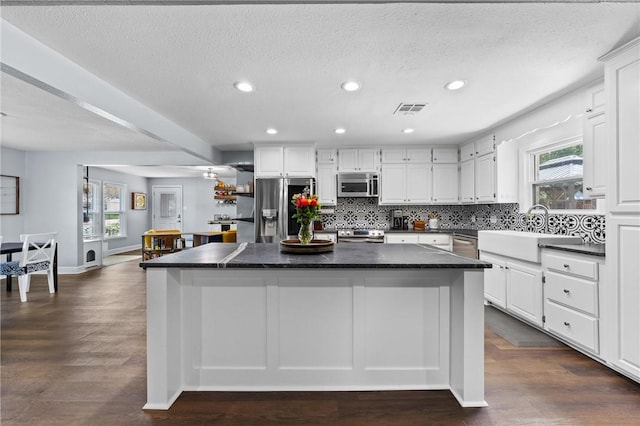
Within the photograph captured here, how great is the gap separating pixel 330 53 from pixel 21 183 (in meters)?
6.66

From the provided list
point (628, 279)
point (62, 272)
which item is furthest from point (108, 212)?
point (628, 279)

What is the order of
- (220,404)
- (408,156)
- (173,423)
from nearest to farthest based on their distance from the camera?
1. (173,423)
2. (220,404)
3. (408,156)

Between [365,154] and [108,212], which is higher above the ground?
[365,154]

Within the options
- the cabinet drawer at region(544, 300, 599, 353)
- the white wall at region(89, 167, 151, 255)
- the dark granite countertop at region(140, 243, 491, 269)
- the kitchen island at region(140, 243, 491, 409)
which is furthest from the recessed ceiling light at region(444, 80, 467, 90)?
the white wall at region(89, 167, 151, 255)

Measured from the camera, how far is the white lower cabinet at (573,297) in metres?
2.42

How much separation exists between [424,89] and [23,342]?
432 centimetres

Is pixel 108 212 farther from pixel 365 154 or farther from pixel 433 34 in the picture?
pixel 433 34

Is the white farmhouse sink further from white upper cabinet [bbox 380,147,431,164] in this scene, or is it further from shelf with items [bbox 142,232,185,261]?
shelf with items [bbox 142,232,185,261]

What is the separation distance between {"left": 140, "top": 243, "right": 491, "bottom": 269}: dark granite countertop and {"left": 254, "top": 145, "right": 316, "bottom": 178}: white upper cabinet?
3.02 metres

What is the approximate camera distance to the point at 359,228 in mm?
5668

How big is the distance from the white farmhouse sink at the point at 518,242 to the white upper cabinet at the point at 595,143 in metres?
0.51

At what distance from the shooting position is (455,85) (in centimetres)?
289

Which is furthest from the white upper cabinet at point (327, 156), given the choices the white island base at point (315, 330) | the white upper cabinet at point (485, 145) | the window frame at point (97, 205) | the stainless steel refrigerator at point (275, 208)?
the window frame at point (97, 205)

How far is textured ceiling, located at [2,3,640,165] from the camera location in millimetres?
1892
